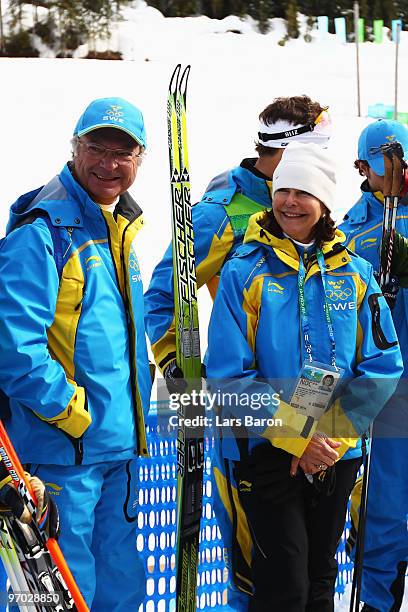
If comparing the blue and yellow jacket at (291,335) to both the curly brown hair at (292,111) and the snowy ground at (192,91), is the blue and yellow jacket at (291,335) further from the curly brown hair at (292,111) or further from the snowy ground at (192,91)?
the snowy ground at (192,91)

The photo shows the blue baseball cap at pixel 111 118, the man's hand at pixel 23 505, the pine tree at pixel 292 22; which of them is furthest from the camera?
the pine tree at pixel 292 22

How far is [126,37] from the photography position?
82.3 ft

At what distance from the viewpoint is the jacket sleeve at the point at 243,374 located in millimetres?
2566

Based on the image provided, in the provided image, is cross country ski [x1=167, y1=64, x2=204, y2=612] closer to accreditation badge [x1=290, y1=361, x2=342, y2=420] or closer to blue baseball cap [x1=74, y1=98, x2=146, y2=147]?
blue baseball cap [x1=74, y1=98, x2=146, y2=147]

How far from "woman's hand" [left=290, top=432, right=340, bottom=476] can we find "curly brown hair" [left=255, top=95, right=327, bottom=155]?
1.07m

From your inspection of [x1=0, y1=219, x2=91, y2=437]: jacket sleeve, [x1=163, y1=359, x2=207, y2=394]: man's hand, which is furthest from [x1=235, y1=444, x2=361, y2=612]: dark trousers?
[x1=0, y1=219, x2=91, y2=437]: jacket sleeve

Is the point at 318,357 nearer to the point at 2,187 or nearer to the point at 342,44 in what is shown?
the point at 2,187

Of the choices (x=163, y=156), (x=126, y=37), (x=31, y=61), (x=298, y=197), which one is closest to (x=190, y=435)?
(x=298, y=197)

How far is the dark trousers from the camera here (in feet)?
8.38

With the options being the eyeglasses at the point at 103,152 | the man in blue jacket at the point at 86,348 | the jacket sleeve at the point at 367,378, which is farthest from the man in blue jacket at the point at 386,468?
the eyeglasses at the point at 103,152

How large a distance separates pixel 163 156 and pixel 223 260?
12.6 m

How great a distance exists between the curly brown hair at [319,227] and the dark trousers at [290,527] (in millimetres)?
643

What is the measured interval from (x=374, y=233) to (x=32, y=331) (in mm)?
1599

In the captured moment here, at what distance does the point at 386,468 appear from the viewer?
11.5ft
